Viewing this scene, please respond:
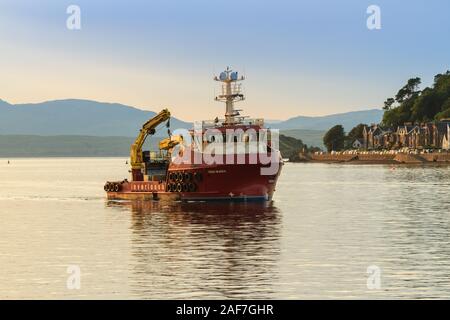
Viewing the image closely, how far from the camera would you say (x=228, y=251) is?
45000 mm

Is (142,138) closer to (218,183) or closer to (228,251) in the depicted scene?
(218,183)

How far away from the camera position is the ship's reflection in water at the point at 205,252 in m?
34.6

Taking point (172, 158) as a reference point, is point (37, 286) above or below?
below

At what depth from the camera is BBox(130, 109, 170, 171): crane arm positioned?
8562cm

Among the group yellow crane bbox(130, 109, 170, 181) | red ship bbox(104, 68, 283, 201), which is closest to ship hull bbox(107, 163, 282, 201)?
red ship bbox(104, 68, 283, 201)

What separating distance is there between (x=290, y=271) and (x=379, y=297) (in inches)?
262

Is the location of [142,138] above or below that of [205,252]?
above

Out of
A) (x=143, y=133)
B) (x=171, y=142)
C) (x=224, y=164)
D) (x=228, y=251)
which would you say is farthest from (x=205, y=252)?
(x=143, y=133)

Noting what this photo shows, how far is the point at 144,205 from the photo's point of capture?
80688 mm

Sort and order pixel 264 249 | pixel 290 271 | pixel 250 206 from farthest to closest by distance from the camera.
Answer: pixel 250 206 < pixel 264 249 < pixel 290 271

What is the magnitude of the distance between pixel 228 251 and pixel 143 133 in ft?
138
